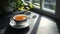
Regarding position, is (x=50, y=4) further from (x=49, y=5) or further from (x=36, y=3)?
(x=36, y=3)

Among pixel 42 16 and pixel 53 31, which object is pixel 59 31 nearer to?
pixel 53 31

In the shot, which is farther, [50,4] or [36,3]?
[36,3]

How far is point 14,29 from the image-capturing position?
0.99 metres

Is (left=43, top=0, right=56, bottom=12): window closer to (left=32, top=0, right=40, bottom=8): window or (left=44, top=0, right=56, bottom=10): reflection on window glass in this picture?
(left=44, top=0, right=56, bottom=10): reflection on window glass

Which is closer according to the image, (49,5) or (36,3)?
(49,5)

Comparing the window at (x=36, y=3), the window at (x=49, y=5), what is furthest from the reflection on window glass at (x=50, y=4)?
the window at (x=36, y=3)

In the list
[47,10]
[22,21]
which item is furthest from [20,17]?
[47,10]

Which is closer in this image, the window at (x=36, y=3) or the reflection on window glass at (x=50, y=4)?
the reflection on window glass at (x=50, y=4)

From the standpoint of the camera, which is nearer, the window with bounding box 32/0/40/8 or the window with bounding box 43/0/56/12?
the window with bounding box 43/0/56/12

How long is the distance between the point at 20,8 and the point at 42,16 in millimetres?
311

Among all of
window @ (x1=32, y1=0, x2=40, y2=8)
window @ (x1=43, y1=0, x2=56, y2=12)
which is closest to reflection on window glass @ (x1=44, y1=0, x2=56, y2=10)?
window @ (x1=43, y1=0, x2=56, y2=12)

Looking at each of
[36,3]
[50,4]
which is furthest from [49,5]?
[36,3]

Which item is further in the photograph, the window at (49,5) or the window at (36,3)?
the window at (36,3)

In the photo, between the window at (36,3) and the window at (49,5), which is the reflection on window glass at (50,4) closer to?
the window at (49,5)
